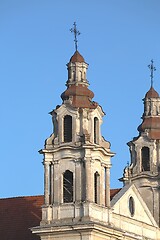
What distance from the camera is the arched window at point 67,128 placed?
6654 cm

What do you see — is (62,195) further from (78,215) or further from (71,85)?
(71,85)

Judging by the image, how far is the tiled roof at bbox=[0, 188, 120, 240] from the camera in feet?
225

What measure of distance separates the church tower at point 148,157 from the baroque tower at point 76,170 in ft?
22.8

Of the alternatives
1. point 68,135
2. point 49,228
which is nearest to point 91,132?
point 68,135

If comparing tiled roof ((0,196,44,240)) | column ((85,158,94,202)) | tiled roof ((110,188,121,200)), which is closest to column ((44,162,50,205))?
column ((85,158,94,202))

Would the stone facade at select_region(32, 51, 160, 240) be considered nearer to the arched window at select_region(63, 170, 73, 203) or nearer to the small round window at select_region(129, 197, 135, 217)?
the arched window at select_region(63, 170, 73, 203)

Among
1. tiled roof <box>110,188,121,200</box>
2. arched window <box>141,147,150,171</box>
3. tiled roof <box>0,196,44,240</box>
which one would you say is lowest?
tiled roof <box>0,196,44,240</box>

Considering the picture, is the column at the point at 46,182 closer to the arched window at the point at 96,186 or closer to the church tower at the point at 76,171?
the church tower at the point at 76,171

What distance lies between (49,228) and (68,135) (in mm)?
4741

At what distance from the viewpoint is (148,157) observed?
245 ft

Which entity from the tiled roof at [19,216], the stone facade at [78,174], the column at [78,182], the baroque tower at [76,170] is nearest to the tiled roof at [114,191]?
the tiled roof at [19,216]

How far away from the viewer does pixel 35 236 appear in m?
67.6

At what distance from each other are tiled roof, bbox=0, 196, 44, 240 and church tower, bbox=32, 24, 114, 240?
2526 mm

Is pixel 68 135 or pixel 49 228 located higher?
pixel 68 135
